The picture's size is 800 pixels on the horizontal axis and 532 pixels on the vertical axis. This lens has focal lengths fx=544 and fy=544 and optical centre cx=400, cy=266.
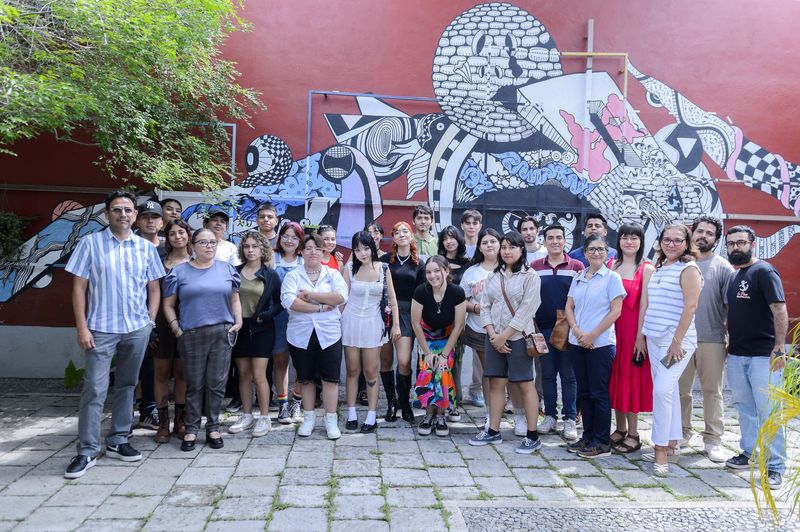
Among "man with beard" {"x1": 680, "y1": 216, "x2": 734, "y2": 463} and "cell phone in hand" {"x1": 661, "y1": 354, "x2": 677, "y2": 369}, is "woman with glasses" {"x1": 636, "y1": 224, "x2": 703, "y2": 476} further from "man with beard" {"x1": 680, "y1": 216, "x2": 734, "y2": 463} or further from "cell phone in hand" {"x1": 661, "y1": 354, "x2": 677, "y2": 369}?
"man with beard" {"x1": 680, "y1": 216, "x2": 734, "y2": 463}

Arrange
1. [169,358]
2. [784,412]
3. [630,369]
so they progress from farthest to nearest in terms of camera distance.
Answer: [169,358]
[630,369]
[784,412]

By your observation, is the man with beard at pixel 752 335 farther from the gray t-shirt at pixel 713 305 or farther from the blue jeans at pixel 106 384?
the blue jeans at pixel 106 384

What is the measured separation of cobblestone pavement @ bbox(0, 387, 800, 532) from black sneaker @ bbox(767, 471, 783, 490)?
0.16 meters

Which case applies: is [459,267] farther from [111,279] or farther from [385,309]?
[111,279]

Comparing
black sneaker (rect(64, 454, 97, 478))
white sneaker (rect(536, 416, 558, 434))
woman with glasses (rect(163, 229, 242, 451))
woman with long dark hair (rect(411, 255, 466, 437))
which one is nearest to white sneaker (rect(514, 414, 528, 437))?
white sneaker (rect(536, 416, 558, 434))

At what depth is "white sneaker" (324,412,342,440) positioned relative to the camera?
4.66m

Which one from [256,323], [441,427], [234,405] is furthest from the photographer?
[234,405]

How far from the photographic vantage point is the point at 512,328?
4430 millimetres

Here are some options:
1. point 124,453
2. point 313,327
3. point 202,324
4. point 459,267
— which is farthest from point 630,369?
point 124,453

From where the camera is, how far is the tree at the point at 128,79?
4469 millimetres

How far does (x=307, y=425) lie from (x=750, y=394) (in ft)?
11.8

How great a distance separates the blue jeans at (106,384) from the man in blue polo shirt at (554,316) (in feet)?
11.1

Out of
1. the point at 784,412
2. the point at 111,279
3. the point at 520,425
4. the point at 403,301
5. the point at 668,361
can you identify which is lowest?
the point at 520,425

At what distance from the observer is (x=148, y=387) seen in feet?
16.4
